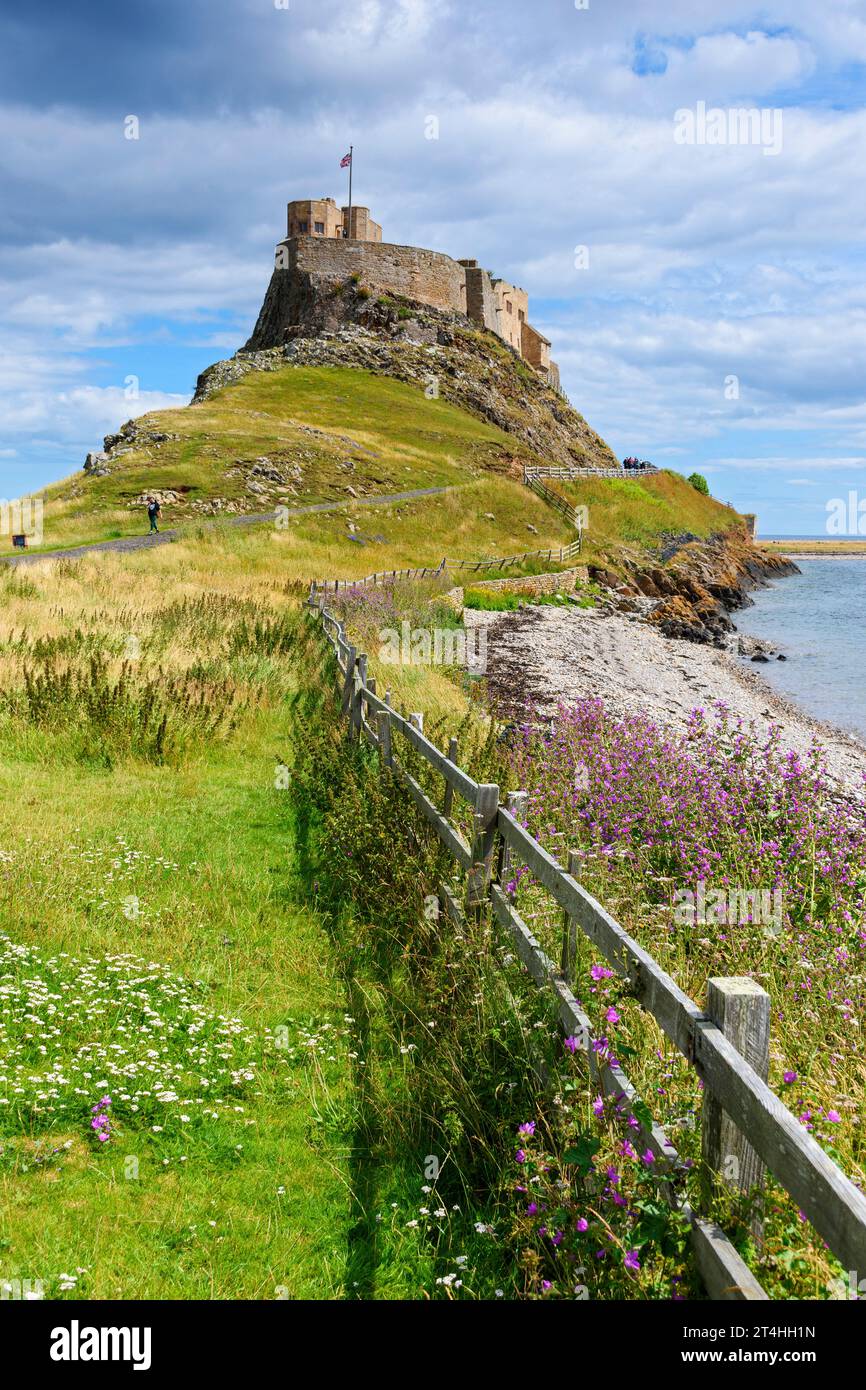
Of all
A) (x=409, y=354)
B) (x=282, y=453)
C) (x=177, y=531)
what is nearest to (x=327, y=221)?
(x=409, y=354)

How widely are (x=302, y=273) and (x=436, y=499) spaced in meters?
45.8

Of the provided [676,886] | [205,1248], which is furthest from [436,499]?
[205,1248]

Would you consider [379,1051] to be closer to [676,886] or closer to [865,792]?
[676,886]

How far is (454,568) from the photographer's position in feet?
121

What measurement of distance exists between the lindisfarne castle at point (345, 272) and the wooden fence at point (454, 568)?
45.8 metres

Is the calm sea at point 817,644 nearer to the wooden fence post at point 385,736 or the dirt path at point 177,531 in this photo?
the wooden fence post at point 385,736

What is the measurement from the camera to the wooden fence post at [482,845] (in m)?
5.41

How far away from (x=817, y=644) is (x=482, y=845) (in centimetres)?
3697

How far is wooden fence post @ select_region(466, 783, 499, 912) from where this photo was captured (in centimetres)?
541

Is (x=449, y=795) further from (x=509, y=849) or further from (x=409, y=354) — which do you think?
(x=409, y=354)
